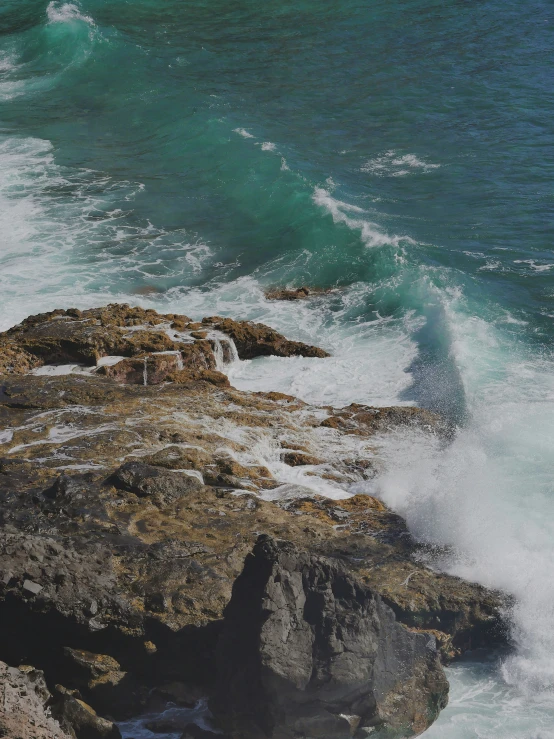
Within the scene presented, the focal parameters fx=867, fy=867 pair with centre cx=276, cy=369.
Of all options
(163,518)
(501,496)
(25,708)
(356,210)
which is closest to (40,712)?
(25,708)

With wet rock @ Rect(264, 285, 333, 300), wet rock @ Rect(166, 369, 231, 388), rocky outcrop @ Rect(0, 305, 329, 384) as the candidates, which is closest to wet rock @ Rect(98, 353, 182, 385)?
rocky outcrop @ Rect(0, 305, 329, 384)

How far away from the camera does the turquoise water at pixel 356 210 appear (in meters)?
13.6

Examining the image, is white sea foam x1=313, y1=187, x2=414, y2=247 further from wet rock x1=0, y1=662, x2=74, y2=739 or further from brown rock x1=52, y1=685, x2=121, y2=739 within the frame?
wet rock x1=0, y1=662, x2=74, y2=739

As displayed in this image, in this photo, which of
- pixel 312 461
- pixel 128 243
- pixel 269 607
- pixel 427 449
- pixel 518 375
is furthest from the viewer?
pixel 128 243

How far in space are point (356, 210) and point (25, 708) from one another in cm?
2051

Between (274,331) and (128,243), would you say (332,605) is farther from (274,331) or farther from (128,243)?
(128,243)

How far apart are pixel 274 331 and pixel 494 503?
286 inches

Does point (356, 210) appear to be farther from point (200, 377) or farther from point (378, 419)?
point (378, 419)

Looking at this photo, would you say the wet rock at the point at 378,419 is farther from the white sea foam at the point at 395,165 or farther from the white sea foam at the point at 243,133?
the white sea foam at the point at 243,133

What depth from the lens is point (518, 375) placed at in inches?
724

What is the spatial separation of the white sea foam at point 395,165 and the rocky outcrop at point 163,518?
1315 centimetres

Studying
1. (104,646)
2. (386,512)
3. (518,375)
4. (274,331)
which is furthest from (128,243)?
(104,646)

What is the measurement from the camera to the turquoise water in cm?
1359

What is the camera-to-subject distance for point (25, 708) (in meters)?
7.66
